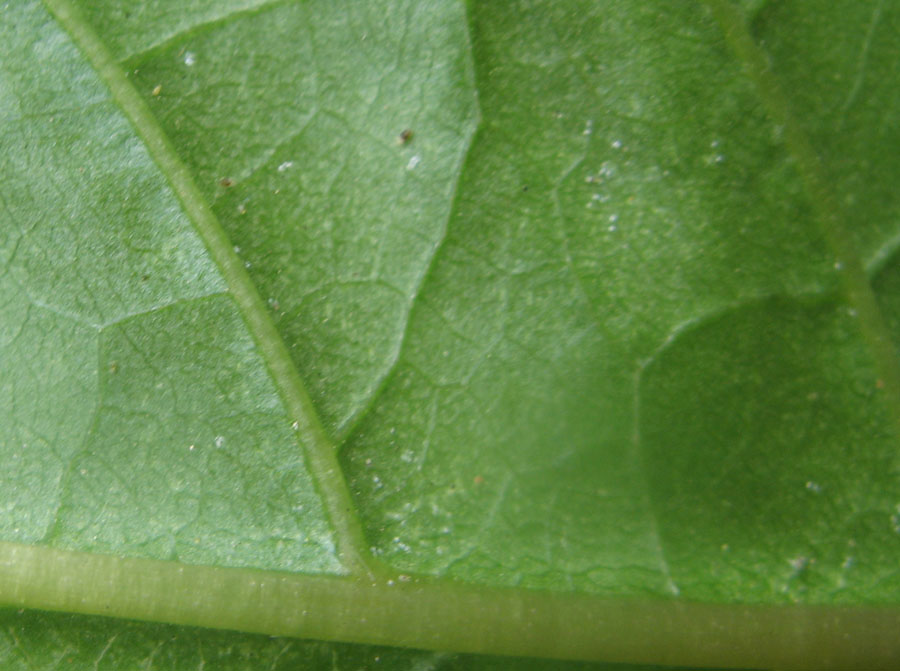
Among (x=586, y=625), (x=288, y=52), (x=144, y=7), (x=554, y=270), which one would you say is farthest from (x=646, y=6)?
(x=586, y=625)

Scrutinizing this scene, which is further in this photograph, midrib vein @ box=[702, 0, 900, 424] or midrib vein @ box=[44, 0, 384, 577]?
midrib vein @ box=[44, 0, 384, 577]

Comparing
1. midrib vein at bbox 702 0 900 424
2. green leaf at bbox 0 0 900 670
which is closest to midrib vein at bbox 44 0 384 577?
green leaf at bbox 0 0 900 670

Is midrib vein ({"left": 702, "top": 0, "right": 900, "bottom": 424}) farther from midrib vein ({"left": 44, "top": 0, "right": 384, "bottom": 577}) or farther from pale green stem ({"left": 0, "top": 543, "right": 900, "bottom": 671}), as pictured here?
midrib vein ({"left": 44, "top": 0, "right": 384, "bottom": 577})

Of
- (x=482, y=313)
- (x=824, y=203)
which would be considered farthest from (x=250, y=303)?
(x=824, y=203)

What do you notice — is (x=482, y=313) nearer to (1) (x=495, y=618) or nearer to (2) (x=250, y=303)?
(2) (x=250, y=303)

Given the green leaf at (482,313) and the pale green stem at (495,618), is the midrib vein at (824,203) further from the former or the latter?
the pale green stem at (495,618)

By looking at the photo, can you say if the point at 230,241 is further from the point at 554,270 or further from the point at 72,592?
the point at 72,592
